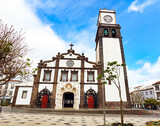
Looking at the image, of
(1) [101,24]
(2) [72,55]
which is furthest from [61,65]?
(1) [101,24]

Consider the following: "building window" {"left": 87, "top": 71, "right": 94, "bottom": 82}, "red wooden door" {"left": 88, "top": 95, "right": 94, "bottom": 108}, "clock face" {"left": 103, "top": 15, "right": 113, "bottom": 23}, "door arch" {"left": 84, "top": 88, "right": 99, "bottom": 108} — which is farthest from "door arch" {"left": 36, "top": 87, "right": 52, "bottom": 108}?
"clock face" {"left": 103, "top": 15, "right": 113, "bottom": 23}

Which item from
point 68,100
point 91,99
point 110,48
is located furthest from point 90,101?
point 110,48

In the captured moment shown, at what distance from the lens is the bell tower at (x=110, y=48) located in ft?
65.2

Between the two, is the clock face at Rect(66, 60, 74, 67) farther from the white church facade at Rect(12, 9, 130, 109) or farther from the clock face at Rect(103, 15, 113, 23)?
the clock face at Rect(103, 15, 113, 23)

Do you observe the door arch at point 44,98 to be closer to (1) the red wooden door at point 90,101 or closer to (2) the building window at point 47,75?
(2) the building window at point 47,75

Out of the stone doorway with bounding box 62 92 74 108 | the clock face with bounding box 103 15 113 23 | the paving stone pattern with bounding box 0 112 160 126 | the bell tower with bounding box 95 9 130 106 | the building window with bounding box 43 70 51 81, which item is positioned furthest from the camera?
the clock face with bounding box 103 15 113 23

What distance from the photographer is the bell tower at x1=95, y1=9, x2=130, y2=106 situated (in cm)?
1986

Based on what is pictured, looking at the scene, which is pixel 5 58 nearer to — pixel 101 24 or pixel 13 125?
pixel 13 125

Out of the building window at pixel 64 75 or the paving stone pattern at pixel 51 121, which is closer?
the paving stone pattern at pixel 51 121

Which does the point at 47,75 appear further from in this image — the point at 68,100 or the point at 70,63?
the point at 68,100

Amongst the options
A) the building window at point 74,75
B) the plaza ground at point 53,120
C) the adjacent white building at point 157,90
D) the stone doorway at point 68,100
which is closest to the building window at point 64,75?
the building window at point 74,75

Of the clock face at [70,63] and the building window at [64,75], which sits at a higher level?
the clock face at [70,63]

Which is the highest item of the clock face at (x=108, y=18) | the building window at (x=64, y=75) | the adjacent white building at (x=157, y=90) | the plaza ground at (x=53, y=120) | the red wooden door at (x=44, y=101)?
the clock face at (x=108, y=18)

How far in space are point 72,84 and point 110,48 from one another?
469 inches
